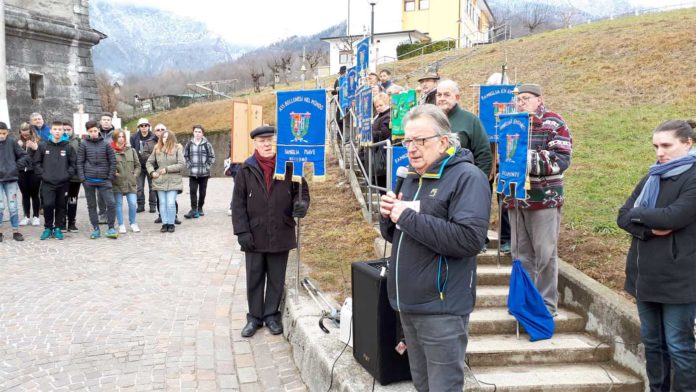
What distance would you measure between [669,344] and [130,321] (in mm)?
5064

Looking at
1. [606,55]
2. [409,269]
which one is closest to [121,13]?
[606,55]

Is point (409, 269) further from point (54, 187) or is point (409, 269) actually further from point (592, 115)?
point (592, 115)

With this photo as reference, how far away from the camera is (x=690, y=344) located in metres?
3.71

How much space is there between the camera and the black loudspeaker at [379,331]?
393cm

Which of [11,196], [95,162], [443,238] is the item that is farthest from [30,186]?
[443,238]

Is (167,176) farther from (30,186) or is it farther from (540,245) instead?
(540,245)

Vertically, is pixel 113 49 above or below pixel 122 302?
above

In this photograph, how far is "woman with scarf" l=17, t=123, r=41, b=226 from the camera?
1002 centimetres

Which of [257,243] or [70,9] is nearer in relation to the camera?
[257,243]

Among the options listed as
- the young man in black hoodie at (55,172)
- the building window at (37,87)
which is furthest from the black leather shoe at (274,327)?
the building window at (37,87)

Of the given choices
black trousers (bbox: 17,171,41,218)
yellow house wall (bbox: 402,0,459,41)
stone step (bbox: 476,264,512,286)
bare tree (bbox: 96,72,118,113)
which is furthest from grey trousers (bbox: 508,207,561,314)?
yellow house wall (bbox: 402,0,459,41)

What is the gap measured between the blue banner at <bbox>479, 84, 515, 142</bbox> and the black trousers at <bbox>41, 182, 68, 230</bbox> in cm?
734

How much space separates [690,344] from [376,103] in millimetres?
5814

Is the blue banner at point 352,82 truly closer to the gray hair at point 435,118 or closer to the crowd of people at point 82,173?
the crowd of people at point 82,173
